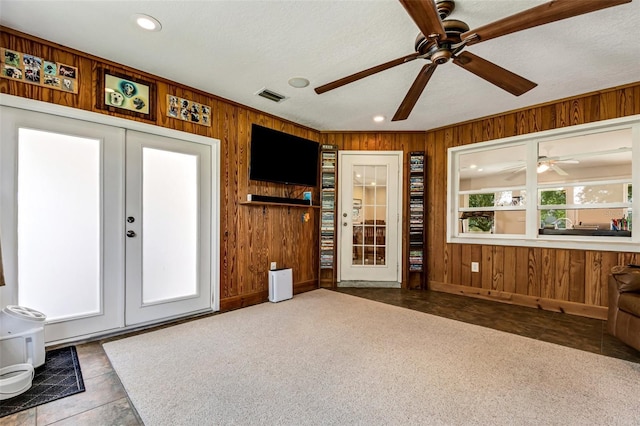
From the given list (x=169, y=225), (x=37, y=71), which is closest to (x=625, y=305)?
(x=169, y=225)

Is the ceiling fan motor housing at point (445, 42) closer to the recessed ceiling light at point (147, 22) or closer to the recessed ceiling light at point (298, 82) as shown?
the recessed ceiling light at point (298, 82)

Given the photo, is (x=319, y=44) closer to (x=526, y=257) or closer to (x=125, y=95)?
(x=125, y=95)

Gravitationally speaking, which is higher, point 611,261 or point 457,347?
point 611,261

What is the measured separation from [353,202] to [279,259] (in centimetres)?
142

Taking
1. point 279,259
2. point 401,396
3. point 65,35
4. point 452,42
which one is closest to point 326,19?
point 452,42

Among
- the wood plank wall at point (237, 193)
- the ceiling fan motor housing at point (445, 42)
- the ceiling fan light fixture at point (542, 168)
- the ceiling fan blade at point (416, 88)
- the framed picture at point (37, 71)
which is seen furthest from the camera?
the ceiling fan light fixture at point (542, 168)

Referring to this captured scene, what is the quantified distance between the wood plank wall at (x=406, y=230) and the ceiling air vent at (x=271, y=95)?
0.41m

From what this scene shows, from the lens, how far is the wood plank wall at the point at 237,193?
2.40 m

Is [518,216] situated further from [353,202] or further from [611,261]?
[353,202]

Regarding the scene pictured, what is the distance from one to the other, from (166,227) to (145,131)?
0.92 meters

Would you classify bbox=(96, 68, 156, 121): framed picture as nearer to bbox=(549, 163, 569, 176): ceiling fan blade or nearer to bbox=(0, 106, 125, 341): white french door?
bbox=(0, 106, 125, 341): white french door

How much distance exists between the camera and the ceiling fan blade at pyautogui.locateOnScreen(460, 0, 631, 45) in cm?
137

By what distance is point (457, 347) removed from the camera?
2.33 metres

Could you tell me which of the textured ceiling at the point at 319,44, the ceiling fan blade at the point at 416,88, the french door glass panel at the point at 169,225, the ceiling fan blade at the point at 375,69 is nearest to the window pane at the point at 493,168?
the textured ceiling at the point at 319,44
